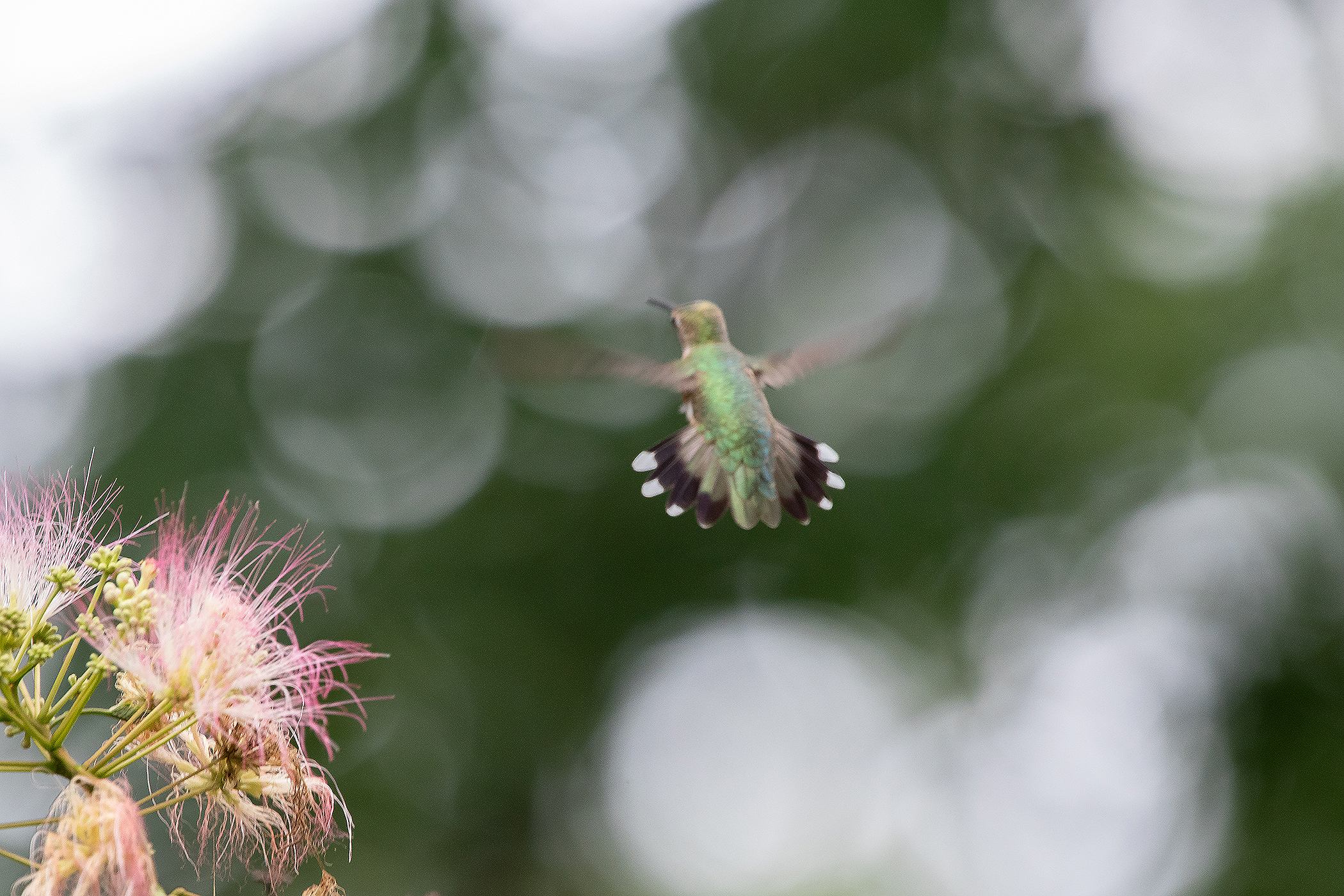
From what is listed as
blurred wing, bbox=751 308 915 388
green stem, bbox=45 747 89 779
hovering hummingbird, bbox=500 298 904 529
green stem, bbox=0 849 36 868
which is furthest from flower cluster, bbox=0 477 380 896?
blurred wing, bbox=751 308 915 388

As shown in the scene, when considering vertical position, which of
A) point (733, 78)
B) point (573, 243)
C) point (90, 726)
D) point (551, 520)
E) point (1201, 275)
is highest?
point (733, 78)

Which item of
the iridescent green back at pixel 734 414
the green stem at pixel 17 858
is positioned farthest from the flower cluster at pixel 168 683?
the iridescent green back at pixel 734 414

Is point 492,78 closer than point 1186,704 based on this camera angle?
No

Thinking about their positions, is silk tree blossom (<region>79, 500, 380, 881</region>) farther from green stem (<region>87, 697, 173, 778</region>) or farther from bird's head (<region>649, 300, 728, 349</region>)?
bird's head (<region>649, 300, 728, 349</region>)

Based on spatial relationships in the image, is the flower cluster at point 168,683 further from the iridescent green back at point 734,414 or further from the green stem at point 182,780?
the iridescent green back at point 734,414

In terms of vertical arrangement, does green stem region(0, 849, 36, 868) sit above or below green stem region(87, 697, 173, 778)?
below

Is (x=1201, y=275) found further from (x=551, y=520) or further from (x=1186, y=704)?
(x=551, y=520)

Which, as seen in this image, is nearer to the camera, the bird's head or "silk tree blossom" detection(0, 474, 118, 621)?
"silk tree blossom" detection(0, 474, 118, 621)

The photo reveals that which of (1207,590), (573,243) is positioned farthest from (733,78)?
(1207,590)
